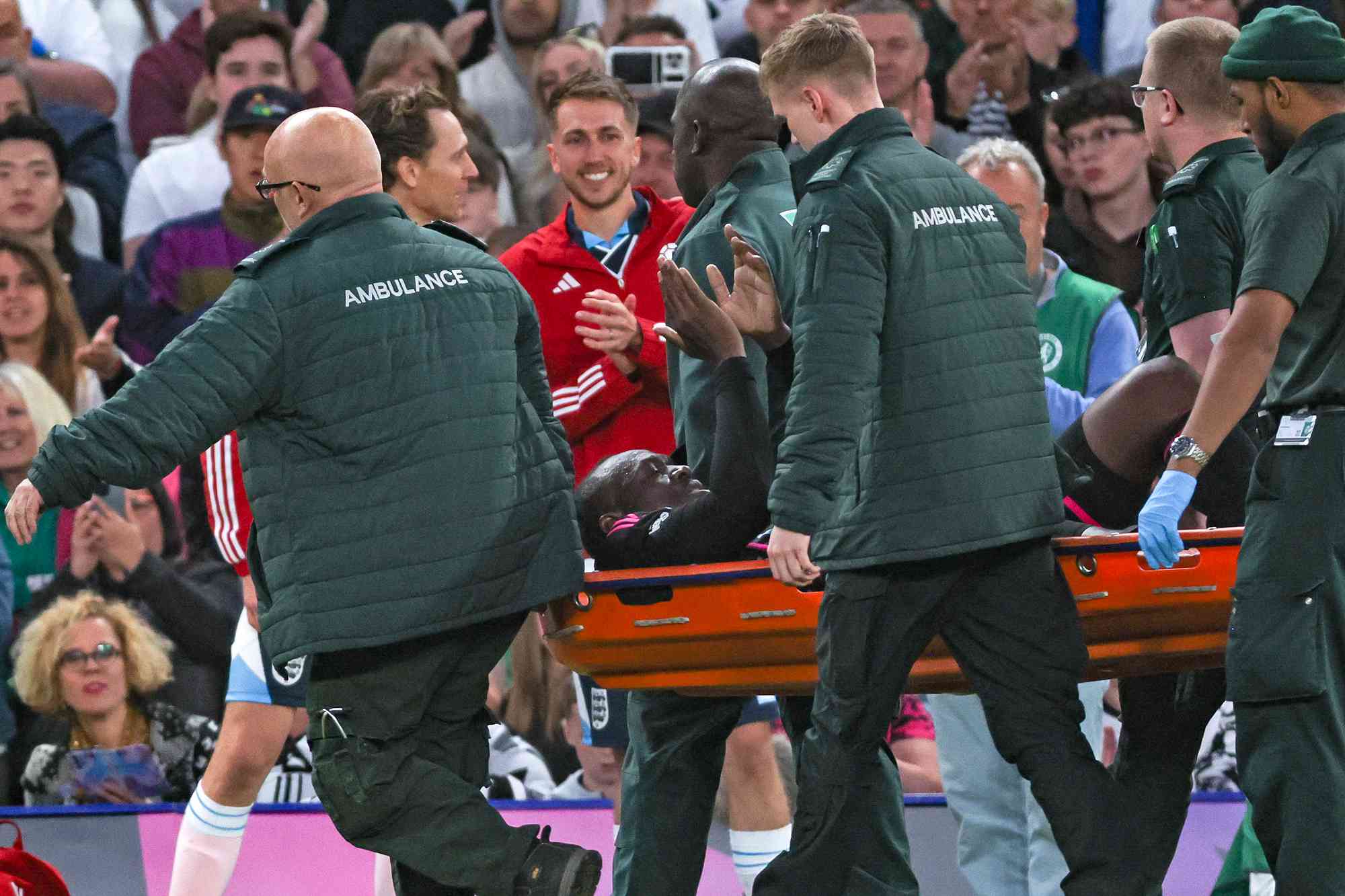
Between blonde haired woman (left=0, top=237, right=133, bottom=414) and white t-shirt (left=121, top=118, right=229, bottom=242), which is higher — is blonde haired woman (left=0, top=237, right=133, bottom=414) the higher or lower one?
the lower one

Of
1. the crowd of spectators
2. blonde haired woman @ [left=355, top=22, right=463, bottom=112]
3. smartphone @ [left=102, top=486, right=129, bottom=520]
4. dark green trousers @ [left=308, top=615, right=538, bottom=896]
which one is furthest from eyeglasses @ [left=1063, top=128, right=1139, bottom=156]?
dark green trousers @ [left=308, top=615, right=538, bottom=896]

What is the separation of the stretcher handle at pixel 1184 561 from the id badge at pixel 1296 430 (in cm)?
37

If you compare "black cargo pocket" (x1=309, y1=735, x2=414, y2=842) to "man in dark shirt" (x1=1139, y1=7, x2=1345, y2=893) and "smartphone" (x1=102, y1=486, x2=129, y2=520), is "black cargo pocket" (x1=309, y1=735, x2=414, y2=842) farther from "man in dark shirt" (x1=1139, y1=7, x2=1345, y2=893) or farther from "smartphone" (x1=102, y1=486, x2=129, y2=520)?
"smartphone" (x1=102, y1=486, x2=129, y2=520)

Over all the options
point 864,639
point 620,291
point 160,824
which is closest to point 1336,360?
point 864,639

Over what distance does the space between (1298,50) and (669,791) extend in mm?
2075

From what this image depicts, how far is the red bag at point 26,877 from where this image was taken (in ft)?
16.2

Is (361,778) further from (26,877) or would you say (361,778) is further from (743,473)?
(26,877)

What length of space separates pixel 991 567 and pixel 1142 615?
38 cm

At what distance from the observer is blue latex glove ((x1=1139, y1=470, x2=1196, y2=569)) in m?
4.01

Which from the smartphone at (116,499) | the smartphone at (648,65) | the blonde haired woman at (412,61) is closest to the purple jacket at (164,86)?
the blonde haired woman at (412,61)

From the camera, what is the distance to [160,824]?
608 centimetres

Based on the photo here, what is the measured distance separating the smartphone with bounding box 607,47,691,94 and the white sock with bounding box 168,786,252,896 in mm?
4051

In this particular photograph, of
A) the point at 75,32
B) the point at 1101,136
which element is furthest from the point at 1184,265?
the point at 75,32

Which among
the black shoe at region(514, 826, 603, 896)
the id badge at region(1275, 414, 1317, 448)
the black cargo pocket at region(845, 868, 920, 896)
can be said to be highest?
the id badge at region(1275, 414, 1317, 448)
